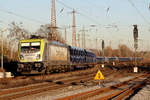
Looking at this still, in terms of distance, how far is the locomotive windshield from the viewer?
22875 millimetres

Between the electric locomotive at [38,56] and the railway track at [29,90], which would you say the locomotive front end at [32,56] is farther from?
the railway track at [29,90]

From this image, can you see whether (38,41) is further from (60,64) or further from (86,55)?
(86,55)

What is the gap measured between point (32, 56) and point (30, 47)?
3.07 feet

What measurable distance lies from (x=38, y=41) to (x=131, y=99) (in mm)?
14282

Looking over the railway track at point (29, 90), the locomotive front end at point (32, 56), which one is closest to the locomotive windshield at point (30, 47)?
the locomotive front end at point (32, 56)

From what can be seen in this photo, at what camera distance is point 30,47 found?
23.0 m

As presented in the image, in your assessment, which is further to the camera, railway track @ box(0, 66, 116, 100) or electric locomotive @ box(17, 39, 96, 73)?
electric locomotive @ box(17, 39, 96, 73)

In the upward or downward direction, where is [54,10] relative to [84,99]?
upward

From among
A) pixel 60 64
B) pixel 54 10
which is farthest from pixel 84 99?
pixel 54 10

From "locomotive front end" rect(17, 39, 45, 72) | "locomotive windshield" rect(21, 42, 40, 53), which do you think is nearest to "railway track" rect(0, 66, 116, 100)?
"locomotive front end" rect(17, 39, 45, 72)

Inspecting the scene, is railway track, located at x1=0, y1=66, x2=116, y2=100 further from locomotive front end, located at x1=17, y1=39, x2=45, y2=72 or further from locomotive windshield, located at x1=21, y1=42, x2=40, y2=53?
locomotive windshield, located at x1=21, y1=42, x2=40, y2=53

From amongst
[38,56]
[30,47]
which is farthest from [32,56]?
[30,47]

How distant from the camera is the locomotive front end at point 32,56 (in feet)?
74.8

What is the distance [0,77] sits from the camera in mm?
20672
